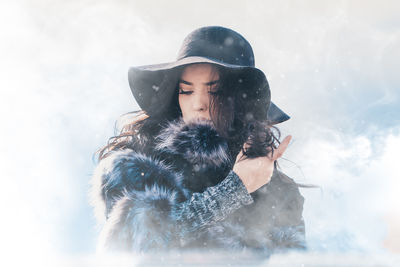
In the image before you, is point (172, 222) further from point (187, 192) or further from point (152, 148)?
point (152, 148)

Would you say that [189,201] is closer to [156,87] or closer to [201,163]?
[201,163]

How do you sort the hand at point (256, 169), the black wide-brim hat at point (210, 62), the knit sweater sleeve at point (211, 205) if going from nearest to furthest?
the knit sweater sleeve at point (211, 205), the hand at point (256, 169), the black wide-brim hat at point (210, 62)

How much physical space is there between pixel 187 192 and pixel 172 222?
281 millimetres

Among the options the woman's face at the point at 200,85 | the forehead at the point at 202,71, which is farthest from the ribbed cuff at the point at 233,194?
the forehead at the point at 202,71

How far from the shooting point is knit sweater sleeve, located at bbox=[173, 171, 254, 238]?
7.81 feet

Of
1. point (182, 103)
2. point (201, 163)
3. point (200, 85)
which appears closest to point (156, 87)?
point (182, 103)

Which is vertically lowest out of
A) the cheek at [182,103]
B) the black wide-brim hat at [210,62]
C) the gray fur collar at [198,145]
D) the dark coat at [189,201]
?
the dark coat at [189,201]

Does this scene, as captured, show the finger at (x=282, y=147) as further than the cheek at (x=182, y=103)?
No

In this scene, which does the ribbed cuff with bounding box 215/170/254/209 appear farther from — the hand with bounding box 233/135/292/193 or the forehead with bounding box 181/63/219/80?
the forehead with bounding box 181/63/219/80

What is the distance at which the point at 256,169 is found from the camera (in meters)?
2.55

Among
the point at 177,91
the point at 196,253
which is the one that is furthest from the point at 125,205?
the point at 177,91

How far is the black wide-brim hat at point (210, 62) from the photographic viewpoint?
2.67 m

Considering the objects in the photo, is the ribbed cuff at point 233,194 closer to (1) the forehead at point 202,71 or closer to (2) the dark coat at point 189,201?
(2) the dark coat at point 189,201

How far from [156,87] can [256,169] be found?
117 cm
